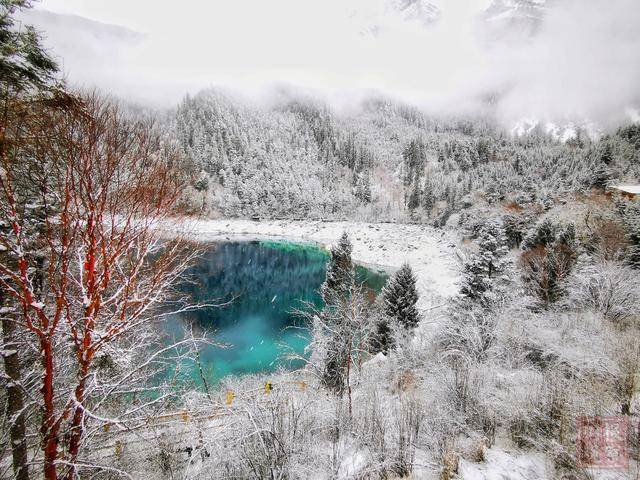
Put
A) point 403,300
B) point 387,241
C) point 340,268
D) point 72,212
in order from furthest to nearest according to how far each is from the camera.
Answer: point 387,241 < point 340,268 < point 403,300 < point 72,212

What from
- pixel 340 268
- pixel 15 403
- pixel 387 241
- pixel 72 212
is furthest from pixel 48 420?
pixel 387 241

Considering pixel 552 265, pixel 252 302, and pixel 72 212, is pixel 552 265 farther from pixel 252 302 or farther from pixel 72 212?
pixel 252 302

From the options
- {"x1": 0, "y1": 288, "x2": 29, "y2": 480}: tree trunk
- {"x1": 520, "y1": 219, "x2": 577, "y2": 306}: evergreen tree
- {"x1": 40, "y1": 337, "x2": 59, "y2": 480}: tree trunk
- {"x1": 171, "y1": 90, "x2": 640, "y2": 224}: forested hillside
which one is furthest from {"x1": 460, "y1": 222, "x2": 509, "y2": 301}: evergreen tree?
{"x1": 171, "y1": 90, "x2": 640, "y2": 224}: forested hillside

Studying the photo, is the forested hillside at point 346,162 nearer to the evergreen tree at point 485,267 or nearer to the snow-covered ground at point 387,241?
the snow-covered ground at point 387,241

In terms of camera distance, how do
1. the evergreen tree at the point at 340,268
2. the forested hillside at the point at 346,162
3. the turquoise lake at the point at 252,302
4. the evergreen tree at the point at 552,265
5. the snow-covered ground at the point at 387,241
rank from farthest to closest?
the forested hillside at the point at 346,162, the snow-covered ground at the point at 387,241, the evergreen tree at the point at 340,268, the turquoise lake at the point at 252,302, the evergreen tree at the point at 552,265

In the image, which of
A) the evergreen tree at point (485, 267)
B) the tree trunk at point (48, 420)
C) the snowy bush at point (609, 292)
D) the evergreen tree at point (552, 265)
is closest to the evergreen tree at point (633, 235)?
the evergreen tree at point (552, 265)

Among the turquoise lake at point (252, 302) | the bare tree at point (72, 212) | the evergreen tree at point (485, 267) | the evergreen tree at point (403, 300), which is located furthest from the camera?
the turquoise lake at point (252, 302)
